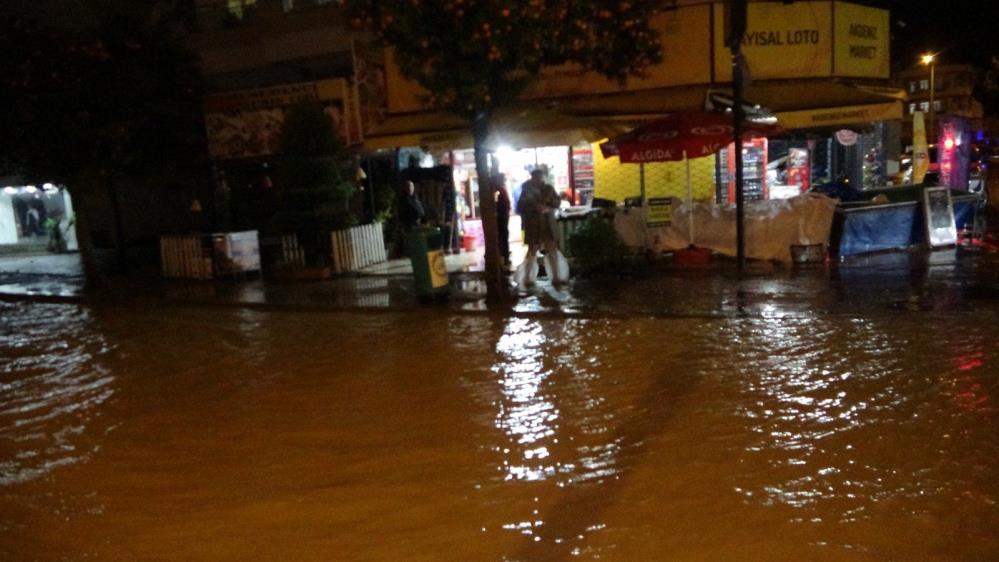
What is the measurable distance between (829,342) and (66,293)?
13.5m

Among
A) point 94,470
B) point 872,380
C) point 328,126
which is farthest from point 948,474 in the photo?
point 328,126

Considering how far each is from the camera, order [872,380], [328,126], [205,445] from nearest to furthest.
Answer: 1. [205,445]
2. [872,380]
3. [328,126]

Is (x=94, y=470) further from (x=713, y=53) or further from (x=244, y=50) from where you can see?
(x=244, y=50)

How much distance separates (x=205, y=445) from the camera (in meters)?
6.31

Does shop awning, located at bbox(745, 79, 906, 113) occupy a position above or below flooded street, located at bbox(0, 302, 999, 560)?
above

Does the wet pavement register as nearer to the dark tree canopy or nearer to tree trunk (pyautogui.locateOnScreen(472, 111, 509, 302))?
tree trunk (pyautogui.locateOnScreen(472, 111, 509, 302))

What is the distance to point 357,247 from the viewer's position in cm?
1616

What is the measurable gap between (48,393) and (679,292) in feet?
25.3

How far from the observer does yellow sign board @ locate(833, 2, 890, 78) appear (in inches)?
646

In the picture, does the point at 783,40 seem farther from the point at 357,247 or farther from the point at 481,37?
the point at 357,247

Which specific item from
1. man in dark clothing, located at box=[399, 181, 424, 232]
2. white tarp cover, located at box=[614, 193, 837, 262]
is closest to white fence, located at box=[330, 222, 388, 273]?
man in dark clothing, located at box=[399, 181, 424, 232]

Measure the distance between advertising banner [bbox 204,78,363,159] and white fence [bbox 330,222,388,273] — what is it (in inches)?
91.8

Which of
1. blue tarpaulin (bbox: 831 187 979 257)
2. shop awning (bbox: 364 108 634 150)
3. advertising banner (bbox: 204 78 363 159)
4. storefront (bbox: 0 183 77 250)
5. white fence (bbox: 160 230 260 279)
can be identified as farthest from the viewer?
storefront (bbox: 0 183 77 250)

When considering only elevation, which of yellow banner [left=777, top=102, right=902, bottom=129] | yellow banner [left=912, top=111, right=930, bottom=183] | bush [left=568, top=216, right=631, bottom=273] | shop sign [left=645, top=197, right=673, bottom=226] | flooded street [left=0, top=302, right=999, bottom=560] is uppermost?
yellow banner [left=777, top=102, right=902, bottom=129]
